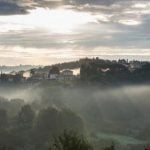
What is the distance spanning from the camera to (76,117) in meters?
134

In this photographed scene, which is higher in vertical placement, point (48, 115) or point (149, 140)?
point (48, 115)

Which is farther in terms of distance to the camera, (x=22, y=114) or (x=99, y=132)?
(x=99, y=132)

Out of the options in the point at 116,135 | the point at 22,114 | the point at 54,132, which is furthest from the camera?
the point at 116,135

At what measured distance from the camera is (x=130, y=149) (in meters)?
124

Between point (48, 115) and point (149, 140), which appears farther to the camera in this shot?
point (149, 140)

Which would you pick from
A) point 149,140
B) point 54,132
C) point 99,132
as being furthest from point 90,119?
point 54,132

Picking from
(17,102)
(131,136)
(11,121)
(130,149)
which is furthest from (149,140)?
(17,102)

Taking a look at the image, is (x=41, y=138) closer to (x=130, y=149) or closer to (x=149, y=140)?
(x=130, y=149)

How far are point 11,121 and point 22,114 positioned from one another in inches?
220

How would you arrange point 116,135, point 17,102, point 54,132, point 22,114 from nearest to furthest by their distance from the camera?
point 54,132, point 22,114, point 116,135, point 17,102

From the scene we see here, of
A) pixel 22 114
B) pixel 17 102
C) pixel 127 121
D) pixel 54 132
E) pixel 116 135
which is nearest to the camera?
pixel 54 132

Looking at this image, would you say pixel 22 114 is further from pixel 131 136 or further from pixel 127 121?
pixel 127 121

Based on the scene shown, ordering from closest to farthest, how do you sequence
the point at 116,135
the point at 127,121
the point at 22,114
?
the point at 22,114 < the point at 116,135 < the point at 127,121

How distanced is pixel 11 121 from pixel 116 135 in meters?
34.1
